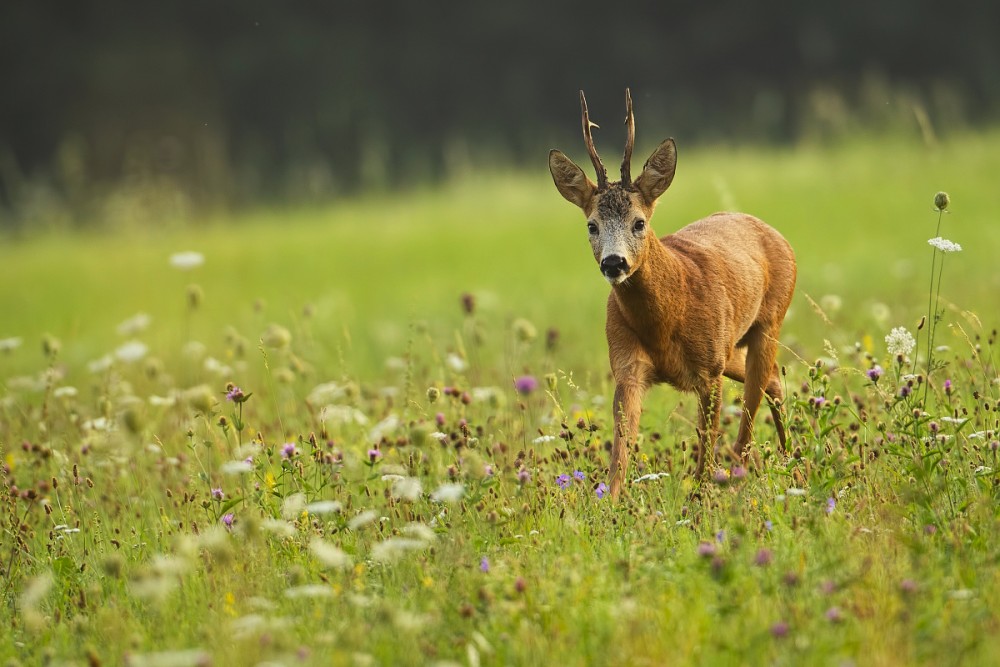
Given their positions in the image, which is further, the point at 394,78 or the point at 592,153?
the point at 394,78

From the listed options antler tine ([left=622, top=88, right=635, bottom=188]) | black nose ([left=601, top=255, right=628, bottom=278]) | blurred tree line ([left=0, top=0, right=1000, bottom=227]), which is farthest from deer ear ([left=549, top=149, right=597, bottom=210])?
blurred tree line ([left=0, top=0, right=1000, bottom=227])

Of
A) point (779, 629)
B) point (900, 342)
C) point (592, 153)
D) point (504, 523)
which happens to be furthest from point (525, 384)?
point (779, 629)

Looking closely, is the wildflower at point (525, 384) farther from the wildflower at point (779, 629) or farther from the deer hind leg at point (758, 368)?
the wildflower at point (779, 629)

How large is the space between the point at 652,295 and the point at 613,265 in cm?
34

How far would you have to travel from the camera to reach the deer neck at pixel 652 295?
16.1 ft

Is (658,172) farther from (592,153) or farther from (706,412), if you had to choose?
(706,412)

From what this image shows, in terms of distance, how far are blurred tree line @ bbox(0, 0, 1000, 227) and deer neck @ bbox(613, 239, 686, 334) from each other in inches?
586

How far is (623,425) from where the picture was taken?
4.48 metres

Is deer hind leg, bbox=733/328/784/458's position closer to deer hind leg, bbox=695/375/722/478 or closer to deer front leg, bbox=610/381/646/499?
deer hind leg, bbox=695/375/722/478

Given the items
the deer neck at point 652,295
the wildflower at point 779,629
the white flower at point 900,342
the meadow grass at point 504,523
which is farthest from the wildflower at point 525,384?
the wildflower at point 779,629

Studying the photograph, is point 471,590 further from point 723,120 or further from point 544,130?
point 544,130

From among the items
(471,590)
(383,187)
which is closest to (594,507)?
(471,590)

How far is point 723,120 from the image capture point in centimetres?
2134

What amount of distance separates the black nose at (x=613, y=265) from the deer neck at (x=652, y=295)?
232 mm
